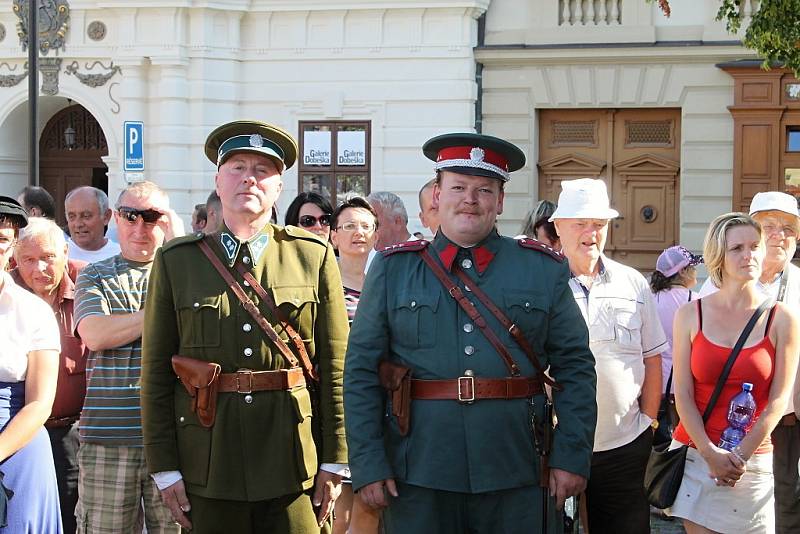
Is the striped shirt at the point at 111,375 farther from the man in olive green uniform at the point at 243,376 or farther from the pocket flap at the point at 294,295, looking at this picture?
the pocket flap at the point at 294,295

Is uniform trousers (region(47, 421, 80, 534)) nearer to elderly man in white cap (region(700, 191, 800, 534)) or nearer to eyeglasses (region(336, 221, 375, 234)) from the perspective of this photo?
eyeglasses (region(336, 221, 375, 234))

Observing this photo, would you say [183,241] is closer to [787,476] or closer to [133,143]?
[787,476]

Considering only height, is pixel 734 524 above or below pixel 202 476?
below

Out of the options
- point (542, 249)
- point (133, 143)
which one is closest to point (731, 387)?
point (542, 249)

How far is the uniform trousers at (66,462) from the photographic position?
5.98 metres

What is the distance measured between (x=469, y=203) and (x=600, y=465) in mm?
1812

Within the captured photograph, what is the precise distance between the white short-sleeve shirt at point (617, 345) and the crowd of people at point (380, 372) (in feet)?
0.03

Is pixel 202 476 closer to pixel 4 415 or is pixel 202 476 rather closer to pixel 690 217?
pixel 4 415

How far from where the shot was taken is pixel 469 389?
4301 millimetres

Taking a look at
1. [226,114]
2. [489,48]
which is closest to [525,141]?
[489,48]

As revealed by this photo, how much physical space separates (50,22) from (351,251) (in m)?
14.8

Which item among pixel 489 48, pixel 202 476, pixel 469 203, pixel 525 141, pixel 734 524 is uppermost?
pixel 489 48

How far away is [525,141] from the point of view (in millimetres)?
19453

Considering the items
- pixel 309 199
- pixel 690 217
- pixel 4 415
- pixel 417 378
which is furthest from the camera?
pixel 690 217
